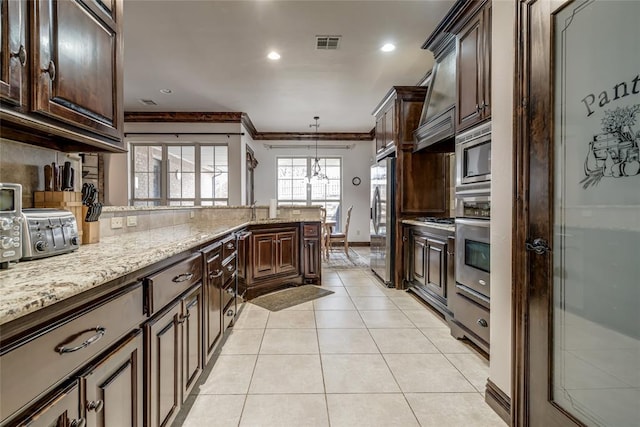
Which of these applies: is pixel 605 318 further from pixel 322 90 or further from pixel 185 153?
pixel 185 153

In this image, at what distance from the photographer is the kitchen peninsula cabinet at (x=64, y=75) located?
3.32 ft

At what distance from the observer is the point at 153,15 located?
3070 millimetres

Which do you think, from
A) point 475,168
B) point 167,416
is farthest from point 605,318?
point 167,416

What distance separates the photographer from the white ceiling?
3.00 m

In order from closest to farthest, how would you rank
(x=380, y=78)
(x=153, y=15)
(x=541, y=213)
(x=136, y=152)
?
(x=541, y=213), (x=153, y=15), (x=380, y=78), (x=136, y=152)

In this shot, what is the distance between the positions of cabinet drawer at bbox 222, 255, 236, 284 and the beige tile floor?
1.73 ft

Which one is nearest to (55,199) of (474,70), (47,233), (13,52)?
(47,233)

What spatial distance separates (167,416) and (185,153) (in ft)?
19.7

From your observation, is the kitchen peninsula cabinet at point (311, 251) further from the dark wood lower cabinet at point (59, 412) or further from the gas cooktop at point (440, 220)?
the dark wood lower cabinet at point (59, 412)

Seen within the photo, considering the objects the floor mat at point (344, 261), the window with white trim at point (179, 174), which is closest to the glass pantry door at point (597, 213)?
the floor mat at point (344, 261)

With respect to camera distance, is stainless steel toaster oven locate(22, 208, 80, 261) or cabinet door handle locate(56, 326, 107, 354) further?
stainless steel toaster oven locate(22, 208, 80, 261)

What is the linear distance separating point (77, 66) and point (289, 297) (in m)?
3.01

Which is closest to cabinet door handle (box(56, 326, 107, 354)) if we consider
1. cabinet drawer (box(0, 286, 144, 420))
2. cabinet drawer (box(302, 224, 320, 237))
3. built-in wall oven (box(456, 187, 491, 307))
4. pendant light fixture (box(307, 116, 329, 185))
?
cabinet drawer (box(0, 286, 144, 420))

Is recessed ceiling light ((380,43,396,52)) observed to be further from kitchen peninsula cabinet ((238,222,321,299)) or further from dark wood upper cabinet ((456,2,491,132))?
kitchen peninsula cabinet ((238,222,321,299))
